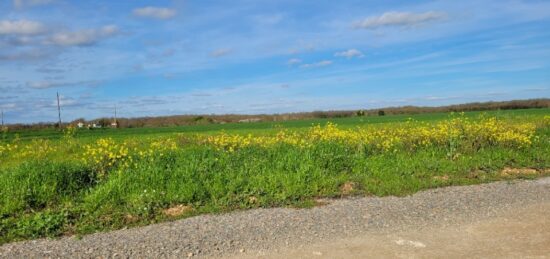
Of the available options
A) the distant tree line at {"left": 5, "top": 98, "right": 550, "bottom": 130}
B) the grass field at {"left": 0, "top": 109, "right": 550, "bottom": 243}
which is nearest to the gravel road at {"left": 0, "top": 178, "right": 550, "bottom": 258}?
the grass field at {"left": 0, "top": 109, "right": 550, "bottom": 243}

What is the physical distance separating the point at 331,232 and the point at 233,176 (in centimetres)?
387

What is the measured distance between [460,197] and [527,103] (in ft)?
272

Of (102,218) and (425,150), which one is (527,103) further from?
(102,218)

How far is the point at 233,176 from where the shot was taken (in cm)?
1016

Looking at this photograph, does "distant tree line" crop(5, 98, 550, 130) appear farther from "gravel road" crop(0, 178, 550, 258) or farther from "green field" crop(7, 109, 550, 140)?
"gravel road" crop(0, 178, 550, 258)

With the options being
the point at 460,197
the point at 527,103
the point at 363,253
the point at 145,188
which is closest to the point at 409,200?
the point at 460,197

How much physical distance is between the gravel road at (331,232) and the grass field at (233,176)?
0.65m

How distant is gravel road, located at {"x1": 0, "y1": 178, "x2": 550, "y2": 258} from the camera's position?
5.92 metres

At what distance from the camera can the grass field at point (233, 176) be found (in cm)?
802

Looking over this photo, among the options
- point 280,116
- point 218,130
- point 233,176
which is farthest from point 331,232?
point 280,116

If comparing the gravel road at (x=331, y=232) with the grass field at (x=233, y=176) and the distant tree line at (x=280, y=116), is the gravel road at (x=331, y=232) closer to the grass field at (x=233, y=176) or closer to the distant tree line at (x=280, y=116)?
the grass field at (x=233, y=176)

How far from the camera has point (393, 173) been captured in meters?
11.0

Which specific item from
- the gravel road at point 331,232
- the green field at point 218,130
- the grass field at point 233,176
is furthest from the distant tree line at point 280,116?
the gravel road at point 331,232

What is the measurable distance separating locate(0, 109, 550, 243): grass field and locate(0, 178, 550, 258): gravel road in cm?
65
